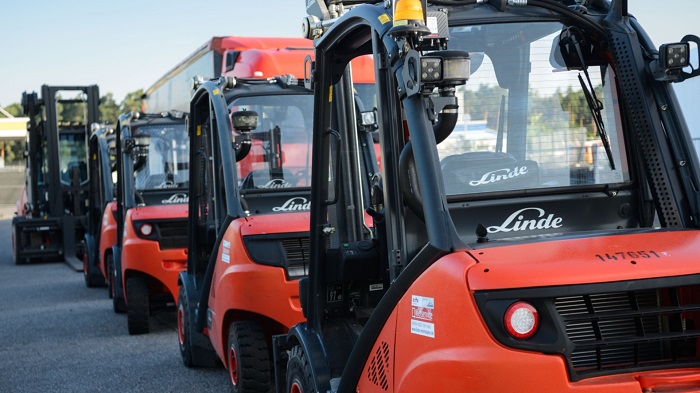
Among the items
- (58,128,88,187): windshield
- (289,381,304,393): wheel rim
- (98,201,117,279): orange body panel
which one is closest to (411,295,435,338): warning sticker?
(289,381,304,393): wheel rim

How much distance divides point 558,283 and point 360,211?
2594 millimetres

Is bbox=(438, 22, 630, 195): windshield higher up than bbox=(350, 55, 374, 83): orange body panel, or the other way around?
bbox=(350, 55, 374, 83): orange body panel

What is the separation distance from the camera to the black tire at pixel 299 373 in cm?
486

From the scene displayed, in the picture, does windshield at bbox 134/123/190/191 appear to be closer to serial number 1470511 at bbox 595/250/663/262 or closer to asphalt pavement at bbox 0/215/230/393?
asphalt pavement at bbox 0/215/230/393

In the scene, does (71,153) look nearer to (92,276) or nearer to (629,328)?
(92,276)

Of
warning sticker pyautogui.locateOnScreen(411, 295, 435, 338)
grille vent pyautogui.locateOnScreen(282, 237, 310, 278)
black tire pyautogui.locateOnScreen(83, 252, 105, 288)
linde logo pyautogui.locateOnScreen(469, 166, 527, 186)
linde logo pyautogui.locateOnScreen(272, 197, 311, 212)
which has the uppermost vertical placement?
linde logo pyautogui.locateOnScreen(469, 166, 527, 186)

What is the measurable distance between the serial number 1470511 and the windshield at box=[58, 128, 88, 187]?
63.0ft

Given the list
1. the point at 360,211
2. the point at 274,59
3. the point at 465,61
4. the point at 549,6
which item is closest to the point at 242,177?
the point at 360,211

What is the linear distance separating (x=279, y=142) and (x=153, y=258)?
305cm

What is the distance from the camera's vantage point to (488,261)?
3461 millimetres

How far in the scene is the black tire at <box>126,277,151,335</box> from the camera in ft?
34.8

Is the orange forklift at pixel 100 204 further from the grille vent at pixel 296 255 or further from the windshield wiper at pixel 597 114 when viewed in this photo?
the windshield wiper at pixel 597 114

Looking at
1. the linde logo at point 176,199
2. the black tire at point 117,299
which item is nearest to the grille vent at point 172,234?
the linde logo at point 176,199

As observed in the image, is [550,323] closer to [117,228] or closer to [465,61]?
[465,61]
